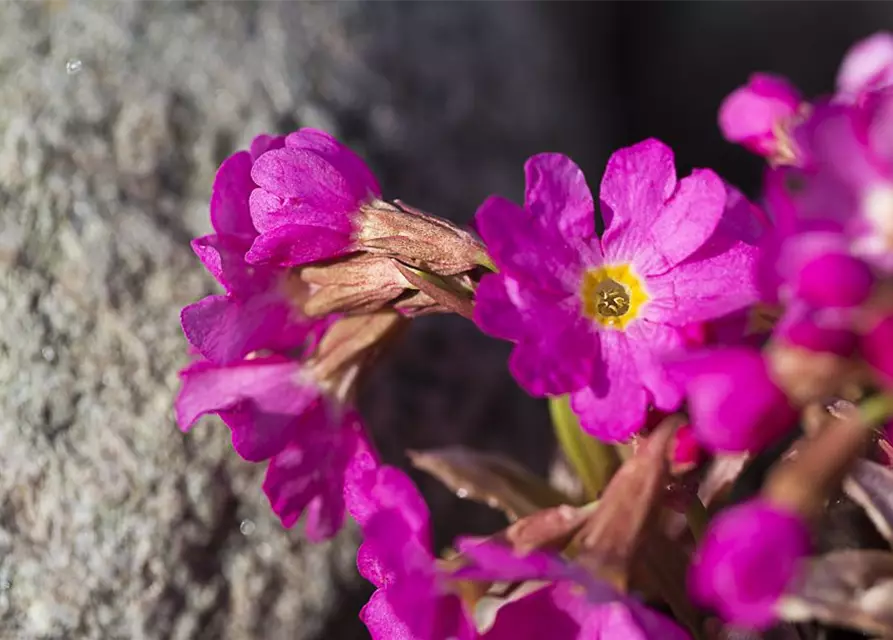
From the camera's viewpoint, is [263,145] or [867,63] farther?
[867,63]

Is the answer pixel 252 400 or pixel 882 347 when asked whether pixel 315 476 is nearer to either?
pixel 252 400

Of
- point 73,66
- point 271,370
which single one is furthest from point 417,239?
point 73,66

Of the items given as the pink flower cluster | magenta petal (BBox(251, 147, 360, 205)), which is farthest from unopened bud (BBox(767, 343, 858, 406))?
magenta petal (BBox(251, 147, 360, 205))

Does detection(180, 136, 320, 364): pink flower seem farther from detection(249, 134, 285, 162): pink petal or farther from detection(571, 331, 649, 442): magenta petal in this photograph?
detection(571, 331, 649, 442): magenta petal

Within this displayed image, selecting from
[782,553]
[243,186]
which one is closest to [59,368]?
[243,186]

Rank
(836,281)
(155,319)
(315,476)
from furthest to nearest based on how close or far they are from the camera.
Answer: (155,319) < (315,476) < (836,281)

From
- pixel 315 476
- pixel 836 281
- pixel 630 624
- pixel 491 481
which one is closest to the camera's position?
pixel 836 281

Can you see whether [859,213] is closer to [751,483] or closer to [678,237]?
[678,237]
